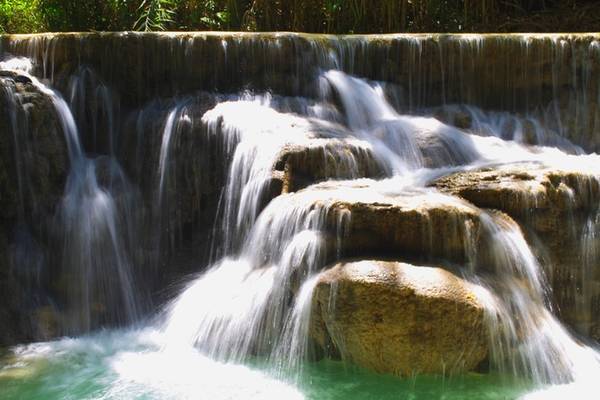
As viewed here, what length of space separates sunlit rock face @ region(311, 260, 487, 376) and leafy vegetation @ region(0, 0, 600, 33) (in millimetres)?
6512

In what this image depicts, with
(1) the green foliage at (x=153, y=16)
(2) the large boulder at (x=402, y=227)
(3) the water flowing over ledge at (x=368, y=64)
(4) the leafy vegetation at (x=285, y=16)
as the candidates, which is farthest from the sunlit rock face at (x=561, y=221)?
(1) the green foliage at (x=153, y=16)

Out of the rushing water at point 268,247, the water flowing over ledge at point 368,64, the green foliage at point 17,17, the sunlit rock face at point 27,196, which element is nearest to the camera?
the rushing water at point 268,247

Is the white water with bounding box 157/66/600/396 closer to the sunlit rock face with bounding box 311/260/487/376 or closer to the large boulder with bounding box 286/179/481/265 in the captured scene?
the large boulder with bounding box 286/179/481/265

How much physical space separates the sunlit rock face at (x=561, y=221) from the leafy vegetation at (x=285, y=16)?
5.74 meters

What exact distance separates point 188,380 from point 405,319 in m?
1.60

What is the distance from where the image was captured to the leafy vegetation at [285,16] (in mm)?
10453

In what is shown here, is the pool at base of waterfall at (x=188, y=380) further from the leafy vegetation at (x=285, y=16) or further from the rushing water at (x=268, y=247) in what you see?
the leafy vegetation at (x=285, y=16)

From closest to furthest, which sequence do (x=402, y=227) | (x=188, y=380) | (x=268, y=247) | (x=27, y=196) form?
1. (x=188, y=380)
2. (x=402, y=227)
3. (x=268, y=247)
4. (x=27, y=196)

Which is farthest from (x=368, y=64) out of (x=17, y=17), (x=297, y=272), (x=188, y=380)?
(x=17, y=17)

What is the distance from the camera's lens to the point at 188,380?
498 cm

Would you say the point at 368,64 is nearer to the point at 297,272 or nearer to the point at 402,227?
the point at 402,227

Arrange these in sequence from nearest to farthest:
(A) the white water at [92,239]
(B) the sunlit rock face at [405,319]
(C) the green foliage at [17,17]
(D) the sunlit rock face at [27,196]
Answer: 1. (B) the sunlit rock face at [405,319]
2. (D) the sunlit rock face at [27,196]
3. (A) the white water at [92,239]
4. (C) the green foliage at [17,17]

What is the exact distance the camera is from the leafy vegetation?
10.5m

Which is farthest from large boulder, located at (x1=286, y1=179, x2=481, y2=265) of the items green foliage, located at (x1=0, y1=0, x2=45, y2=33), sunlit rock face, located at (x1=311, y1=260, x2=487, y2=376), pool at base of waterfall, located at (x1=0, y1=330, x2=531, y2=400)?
green foliage, located at (x1=0, y1=0, x2=45, y2=33)
